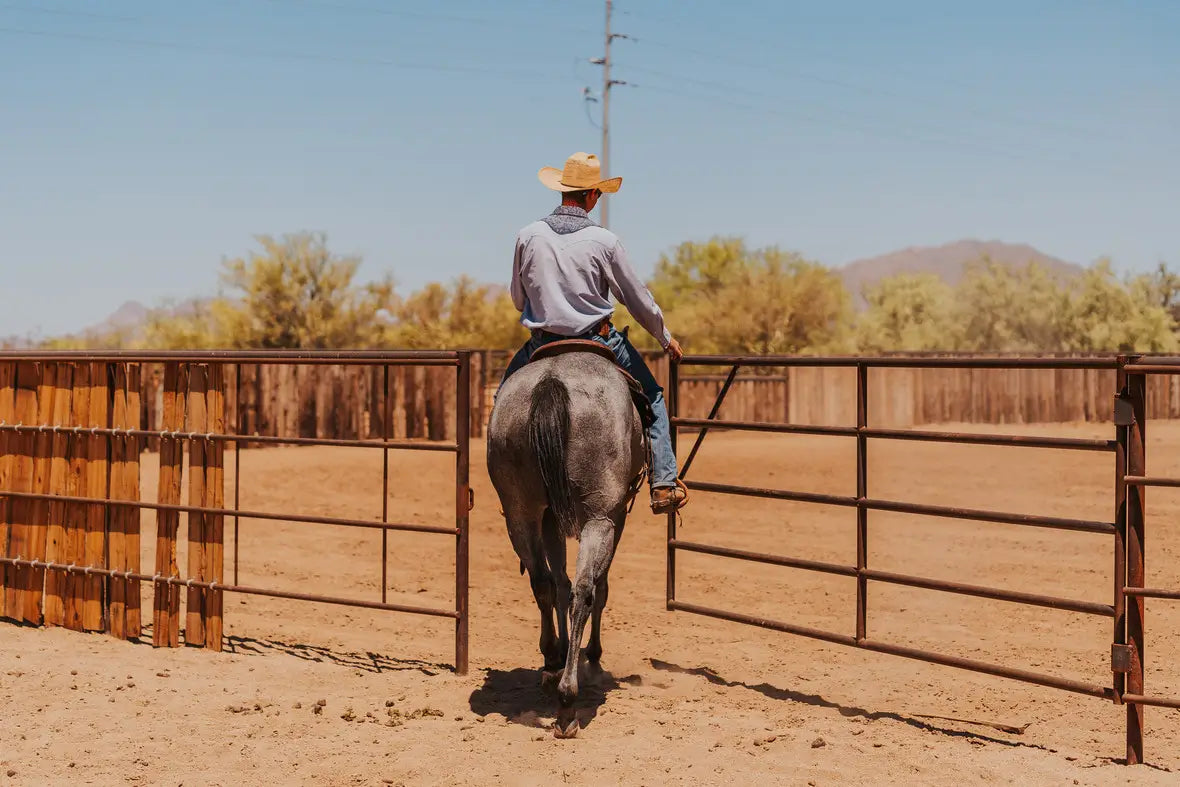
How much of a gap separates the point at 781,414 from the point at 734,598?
17646 millimetres

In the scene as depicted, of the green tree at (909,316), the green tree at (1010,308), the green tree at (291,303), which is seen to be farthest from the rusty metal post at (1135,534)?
the green tree at (909,316)

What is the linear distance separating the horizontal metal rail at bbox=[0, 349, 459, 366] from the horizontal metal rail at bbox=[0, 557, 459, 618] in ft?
3.92

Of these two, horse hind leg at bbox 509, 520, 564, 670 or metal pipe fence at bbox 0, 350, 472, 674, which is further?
metal pipe fence at bbox 0, 350, 472, 674

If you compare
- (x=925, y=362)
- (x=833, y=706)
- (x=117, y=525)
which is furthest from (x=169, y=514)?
(x=925, y=362)

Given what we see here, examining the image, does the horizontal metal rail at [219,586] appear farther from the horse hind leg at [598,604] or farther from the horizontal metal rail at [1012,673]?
the horizontal metal rail at [1012,673]

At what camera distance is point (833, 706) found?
200 inches

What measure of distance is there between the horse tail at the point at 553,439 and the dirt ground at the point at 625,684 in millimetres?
917

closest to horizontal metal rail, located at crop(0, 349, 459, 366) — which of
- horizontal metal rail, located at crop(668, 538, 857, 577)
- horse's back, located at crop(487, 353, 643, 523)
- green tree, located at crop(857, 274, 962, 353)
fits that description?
horse's back, located at crop(487, 353, 643, 523)

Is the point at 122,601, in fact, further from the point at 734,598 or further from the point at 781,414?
the point at 781,414

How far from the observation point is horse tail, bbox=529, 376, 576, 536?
14.9 ft

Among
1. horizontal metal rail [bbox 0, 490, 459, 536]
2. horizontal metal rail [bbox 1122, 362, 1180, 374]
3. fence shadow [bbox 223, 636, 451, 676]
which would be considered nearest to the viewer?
horizontal metal rail [bbox 1122, 362, 1180, 374]

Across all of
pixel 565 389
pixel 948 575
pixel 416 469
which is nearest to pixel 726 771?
pixel 565 389

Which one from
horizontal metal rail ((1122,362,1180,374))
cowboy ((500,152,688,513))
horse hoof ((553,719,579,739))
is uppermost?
cowboy ((500,152,688,513))

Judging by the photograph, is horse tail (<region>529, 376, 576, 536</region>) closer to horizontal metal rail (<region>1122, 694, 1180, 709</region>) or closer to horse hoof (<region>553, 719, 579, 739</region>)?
horse hoof (<region>553, 719, 579, 739</region>)
